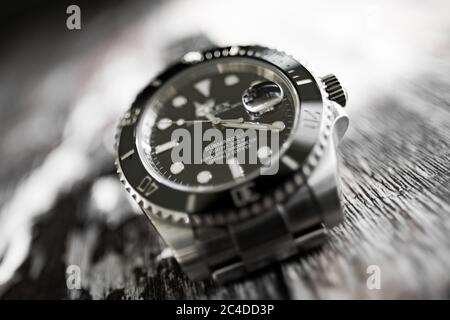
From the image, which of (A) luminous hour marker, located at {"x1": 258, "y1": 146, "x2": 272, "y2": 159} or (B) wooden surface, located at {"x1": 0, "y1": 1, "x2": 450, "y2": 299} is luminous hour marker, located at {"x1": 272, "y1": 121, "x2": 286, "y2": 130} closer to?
(A) luminous hour marker, located at {"x1": 258, "y1": 146, "x2": 272, "y2": 159}

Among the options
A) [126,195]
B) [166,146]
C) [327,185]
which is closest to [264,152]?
[327,185]

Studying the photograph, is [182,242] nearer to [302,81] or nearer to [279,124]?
[279,124]

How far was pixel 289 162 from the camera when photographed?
1.13 m

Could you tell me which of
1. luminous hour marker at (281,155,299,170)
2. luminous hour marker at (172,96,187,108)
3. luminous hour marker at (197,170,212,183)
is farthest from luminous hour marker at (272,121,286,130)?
luminous hour marker at (172,96,187,108)

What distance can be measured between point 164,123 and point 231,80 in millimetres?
245

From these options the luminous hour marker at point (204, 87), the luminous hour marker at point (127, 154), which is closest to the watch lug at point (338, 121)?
the luminous hour marker at point (204, 87)

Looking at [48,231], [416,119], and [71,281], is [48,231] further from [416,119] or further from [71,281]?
[416,119]

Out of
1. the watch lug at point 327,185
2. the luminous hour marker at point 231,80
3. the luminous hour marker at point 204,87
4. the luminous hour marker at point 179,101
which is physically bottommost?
the watch lug at point 327,185

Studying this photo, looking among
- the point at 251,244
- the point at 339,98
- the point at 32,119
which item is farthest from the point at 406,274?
the point at 32,119

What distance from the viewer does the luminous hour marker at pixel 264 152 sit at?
3.88ft

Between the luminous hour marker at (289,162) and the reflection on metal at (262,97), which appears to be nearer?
Answer: the luminous hour marker at (289,162)

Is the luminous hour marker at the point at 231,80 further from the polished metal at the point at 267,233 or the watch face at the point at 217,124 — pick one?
the polished metal at the point at 267,233

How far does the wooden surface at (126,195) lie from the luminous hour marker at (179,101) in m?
0.37

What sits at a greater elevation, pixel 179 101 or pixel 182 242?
pixel 179 101
